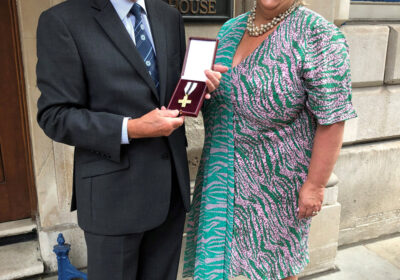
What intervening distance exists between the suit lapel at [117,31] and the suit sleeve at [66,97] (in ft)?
0.47

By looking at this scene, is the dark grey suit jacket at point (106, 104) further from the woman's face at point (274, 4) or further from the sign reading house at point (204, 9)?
the sign reading house at point (204, 9)

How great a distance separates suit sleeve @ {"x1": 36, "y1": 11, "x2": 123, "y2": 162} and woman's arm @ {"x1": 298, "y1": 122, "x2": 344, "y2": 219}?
0.88 meters

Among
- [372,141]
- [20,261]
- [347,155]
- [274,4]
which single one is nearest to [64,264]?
[20,261]

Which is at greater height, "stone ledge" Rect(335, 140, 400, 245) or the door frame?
the door frame

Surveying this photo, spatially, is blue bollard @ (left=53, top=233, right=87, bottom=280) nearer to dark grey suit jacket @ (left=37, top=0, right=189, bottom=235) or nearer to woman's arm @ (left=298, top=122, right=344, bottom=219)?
dark grey suit jacket @ (left=37, top=0, right=189, bottom=235)

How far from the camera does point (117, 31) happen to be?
153 cm

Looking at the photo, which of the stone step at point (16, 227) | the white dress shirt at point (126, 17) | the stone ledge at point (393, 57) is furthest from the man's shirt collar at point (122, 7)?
the stone ledge at point (393, 57)

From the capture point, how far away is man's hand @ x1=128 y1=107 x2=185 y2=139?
4.77ft

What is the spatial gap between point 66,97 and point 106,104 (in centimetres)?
15

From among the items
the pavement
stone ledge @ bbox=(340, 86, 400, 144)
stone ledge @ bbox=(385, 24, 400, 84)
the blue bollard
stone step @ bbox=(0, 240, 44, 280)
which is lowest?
the pavement

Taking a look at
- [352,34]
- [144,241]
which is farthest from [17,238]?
[352,34]

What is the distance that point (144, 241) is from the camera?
1.88 meters

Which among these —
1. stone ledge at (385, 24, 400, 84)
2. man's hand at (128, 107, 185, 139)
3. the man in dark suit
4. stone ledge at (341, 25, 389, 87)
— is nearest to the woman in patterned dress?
the man in dark suit

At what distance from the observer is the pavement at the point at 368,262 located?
3160 mm
